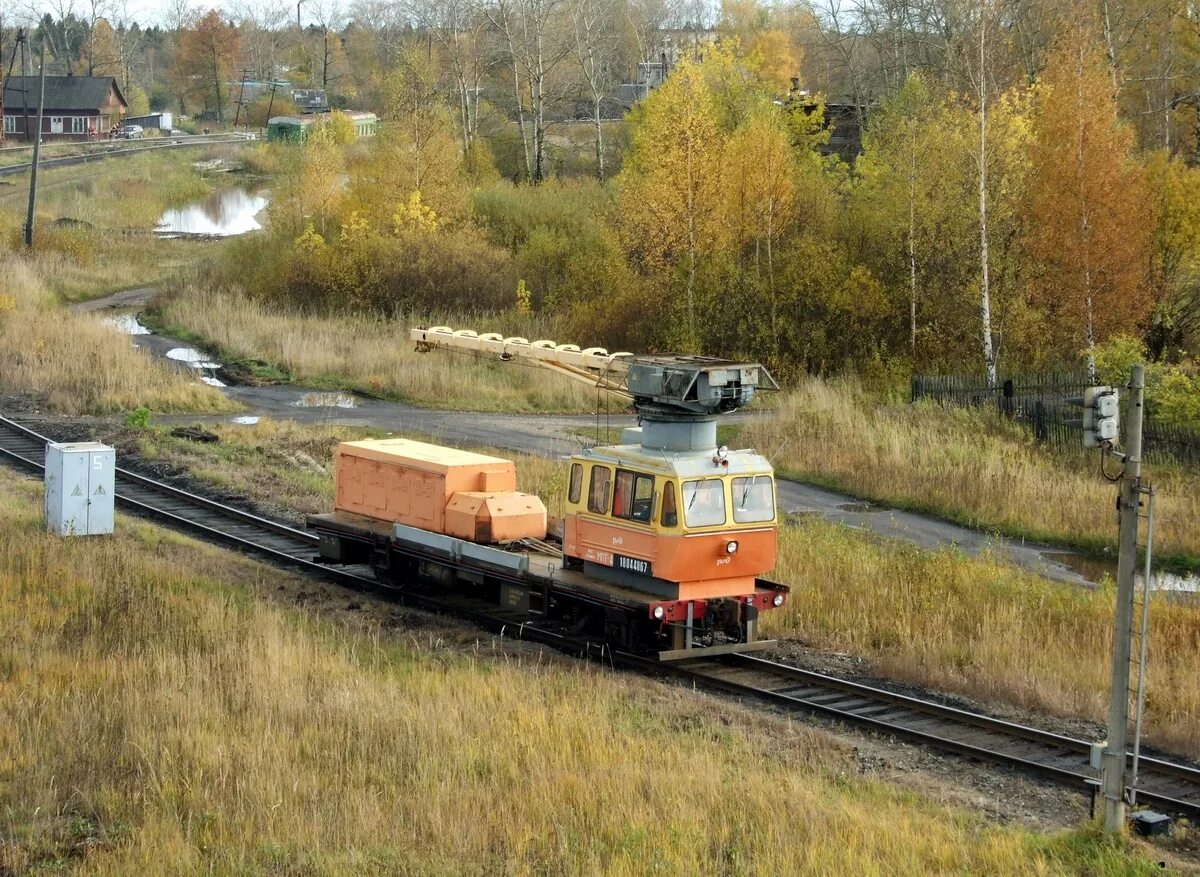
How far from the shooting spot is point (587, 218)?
182 ft

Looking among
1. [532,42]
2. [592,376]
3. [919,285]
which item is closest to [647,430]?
[592,376]

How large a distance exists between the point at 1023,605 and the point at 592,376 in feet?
22.5

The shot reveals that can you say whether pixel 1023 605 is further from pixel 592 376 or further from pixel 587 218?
pixel 587 218

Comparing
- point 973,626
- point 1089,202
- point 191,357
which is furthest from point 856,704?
point 191,357

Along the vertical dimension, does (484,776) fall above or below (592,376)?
below

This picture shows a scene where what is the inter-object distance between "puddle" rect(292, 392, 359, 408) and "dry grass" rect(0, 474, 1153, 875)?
2225 cm

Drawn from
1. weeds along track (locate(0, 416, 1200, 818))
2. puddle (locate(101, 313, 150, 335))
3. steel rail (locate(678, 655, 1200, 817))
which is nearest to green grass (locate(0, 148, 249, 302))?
puddle (locate(101, 313, 150, 335))

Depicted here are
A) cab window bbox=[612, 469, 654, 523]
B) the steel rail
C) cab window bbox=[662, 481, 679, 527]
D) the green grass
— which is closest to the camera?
the steel rail

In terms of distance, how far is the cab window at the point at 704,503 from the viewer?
15.6 metres

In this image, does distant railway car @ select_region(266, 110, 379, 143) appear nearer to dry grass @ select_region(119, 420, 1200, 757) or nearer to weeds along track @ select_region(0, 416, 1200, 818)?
dry grass @ select_region(119, 420, 1200, 757)

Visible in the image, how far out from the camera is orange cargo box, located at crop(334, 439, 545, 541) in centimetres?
1877

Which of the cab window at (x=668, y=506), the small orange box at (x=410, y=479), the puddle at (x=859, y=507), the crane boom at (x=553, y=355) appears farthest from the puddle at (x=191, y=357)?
the cab window at (x=668, y=506)

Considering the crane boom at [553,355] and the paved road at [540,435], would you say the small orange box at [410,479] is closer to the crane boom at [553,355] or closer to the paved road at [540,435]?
the crane boom at [553,355]

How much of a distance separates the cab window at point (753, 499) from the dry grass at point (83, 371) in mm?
23561
